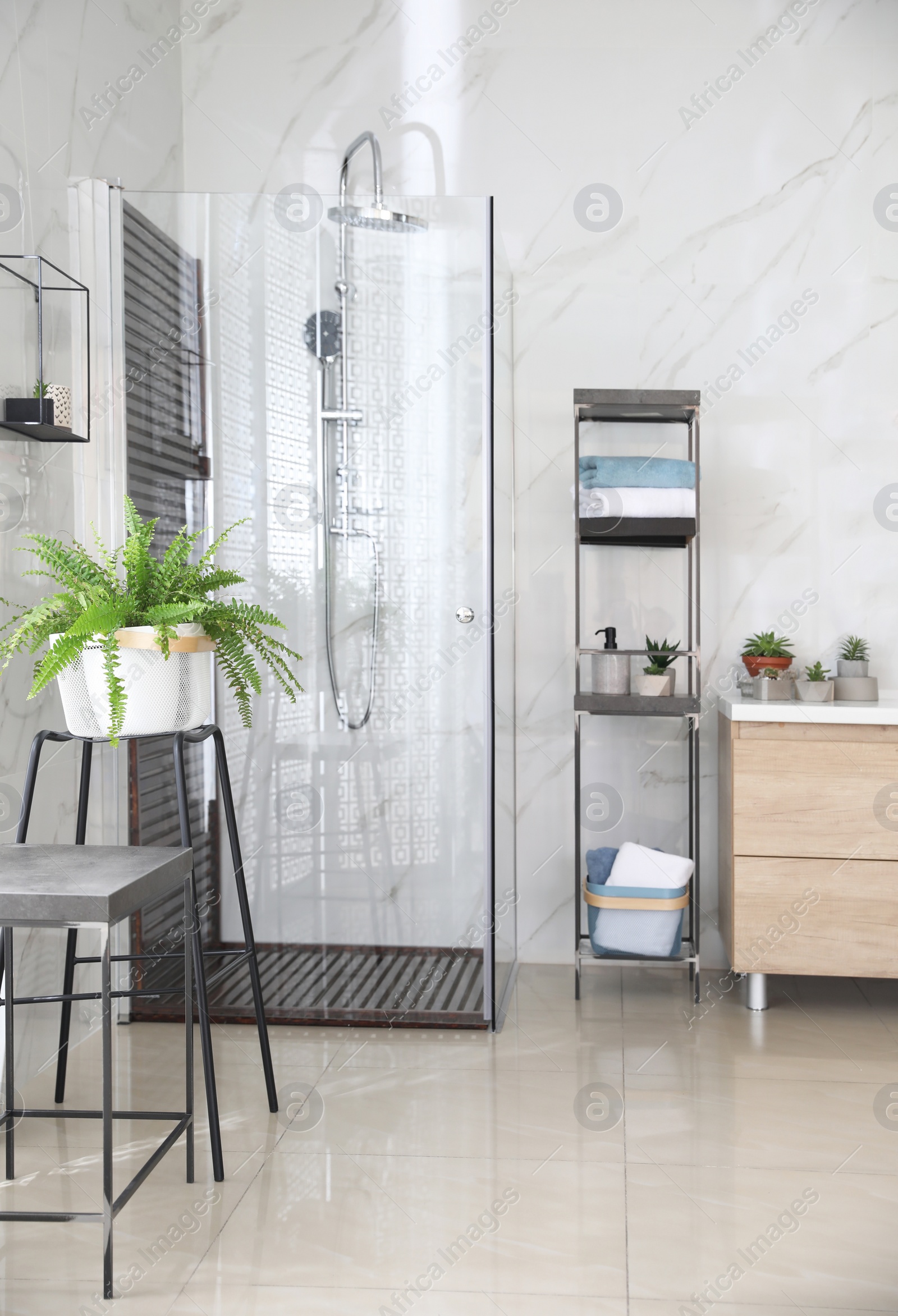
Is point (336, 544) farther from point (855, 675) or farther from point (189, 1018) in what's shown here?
point (855, 675)

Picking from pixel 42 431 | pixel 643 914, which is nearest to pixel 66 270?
pixel 42 431

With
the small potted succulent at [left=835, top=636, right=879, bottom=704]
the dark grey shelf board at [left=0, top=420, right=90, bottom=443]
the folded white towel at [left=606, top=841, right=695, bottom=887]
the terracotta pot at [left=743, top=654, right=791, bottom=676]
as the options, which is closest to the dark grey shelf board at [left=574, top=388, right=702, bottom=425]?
the terracotta pot at [left=743, top=654, right=791, bottom=676]

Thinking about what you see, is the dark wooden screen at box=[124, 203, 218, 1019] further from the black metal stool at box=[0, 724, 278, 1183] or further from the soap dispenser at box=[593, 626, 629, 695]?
the soap dispenser at box=[593, 626, 629, 695]

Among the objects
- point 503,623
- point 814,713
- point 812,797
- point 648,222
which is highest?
point 648,222

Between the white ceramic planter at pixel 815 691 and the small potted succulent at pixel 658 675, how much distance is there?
0.33 metres

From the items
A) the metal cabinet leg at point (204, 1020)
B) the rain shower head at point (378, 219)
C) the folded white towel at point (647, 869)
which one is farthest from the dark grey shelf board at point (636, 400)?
the metal cabinet leg at point (204, 1020)

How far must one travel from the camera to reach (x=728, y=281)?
3.08 m

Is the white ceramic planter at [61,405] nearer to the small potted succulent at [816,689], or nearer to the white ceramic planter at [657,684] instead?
the white ceramic planter at [657,684]

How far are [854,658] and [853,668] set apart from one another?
0.05 meters

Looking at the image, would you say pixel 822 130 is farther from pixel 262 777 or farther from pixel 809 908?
pixel 262 777

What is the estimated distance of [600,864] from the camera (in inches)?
115

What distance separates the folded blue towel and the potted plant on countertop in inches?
42.7

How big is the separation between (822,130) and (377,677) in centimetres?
202

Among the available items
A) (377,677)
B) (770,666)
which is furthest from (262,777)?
(770,666)
